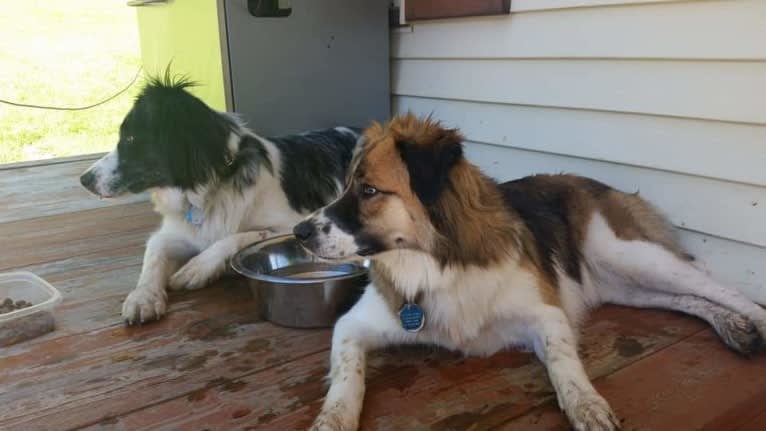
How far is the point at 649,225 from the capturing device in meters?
2.31

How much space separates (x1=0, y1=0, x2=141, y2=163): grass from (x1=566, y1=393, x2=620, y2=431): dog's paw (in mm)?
5838

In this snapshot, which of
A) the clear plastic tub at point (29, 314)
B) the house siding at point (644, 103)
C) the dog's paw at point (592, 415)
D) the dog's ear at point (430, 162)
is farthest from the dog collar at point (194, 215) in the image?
the dog's paw at point (592, 415)

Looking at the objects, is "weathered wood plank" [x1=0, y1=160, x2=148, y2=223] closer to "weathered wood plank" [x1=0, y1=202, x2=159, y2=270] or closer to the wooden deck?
"weathered wood plank" [x1=0, y1=202, x2=159, y2=270]

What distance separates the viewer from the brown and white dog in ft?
5.48

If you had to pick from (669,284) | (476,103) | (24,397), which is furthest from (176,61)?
(669,284)

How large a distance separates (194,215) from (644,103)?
2.03 m

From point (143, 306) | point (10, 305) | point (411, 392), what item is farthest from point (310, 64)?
point (411, 392)

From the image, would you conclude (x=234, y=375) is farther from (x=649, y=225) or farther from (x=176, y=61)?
(x=176, y=61)

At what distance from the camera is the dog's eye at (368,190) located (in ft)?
5.60

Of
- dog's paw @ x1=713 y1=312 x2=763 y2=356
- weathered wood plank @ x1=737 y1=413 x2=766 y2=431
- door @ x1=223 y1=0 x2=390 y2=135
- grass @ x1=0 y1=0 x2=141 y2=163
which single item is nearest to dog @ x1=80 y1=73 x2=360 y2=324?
door @ x1=223 y1=0 x2=390 y2=135

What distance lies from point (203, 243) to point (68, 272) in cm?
69

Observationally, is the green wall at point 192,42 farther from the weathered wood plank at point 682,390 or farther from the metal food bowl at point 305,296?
the weathered wood plank at point 682,390

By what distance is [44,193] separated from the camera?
4.47 meters

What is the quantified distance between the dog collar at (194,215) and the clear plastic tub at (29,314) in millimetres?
647
